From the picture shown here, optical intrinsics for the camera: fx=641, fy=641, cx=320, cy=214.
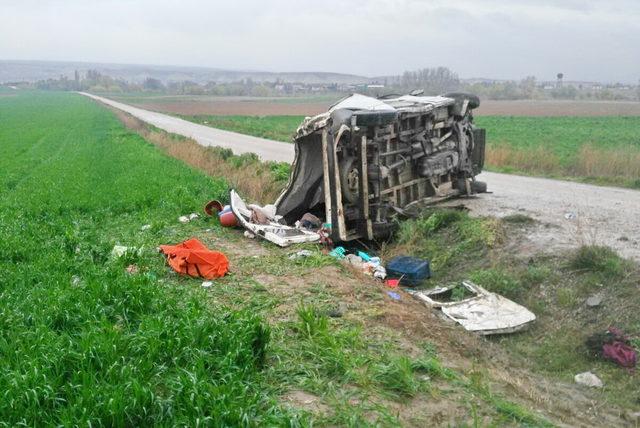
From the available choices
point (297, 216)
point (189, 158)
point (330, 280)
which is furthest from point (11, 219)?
point (189, 158)

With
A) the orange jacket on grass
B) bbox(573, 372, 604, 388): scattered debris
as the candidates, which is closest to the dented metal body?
the orange jacket on grass

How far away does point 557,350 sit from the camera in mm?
7812

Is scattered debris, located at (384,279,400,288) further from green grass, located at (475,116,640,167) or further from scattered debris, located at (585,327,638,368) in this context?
green grass, located at (475,116,640,167)

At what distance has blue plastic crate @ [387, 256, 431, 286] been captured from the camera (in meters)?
10.1

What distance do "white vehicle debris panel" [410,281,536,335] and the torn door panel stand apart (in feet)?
7.48

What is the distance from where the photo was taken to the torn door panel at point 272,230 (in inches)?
421

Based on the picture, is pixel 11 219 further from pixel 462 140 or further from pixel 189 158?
pixel 189 158

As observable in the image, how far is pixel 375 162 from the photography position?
11.6 metres

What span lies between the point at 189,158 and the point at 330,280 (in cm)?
1658

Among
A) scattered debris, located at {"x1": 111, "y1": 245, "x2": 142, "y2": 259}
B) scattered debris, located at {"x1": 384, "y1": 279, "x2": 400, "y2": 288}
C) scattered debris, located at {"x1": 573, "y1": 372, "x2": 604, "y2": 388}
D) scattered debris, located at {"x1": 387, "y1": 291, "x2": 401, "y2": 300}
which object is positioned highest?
scattered debris, located at {"x1": 111, "y1": 245, "x2": 142, "y2": 259}

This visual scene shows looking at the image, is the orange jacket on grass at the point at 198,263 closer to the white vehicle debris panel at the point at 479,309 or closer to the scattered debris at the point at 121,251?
the scattered debris at the point at 121,251

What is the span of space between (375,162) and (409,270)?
2355mm

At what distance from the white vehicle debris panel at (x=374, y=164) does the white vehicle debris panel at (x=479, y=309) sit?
2.26 m

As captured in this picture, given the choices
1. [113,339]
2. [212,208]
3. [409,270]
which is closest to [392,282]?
[409,270]
